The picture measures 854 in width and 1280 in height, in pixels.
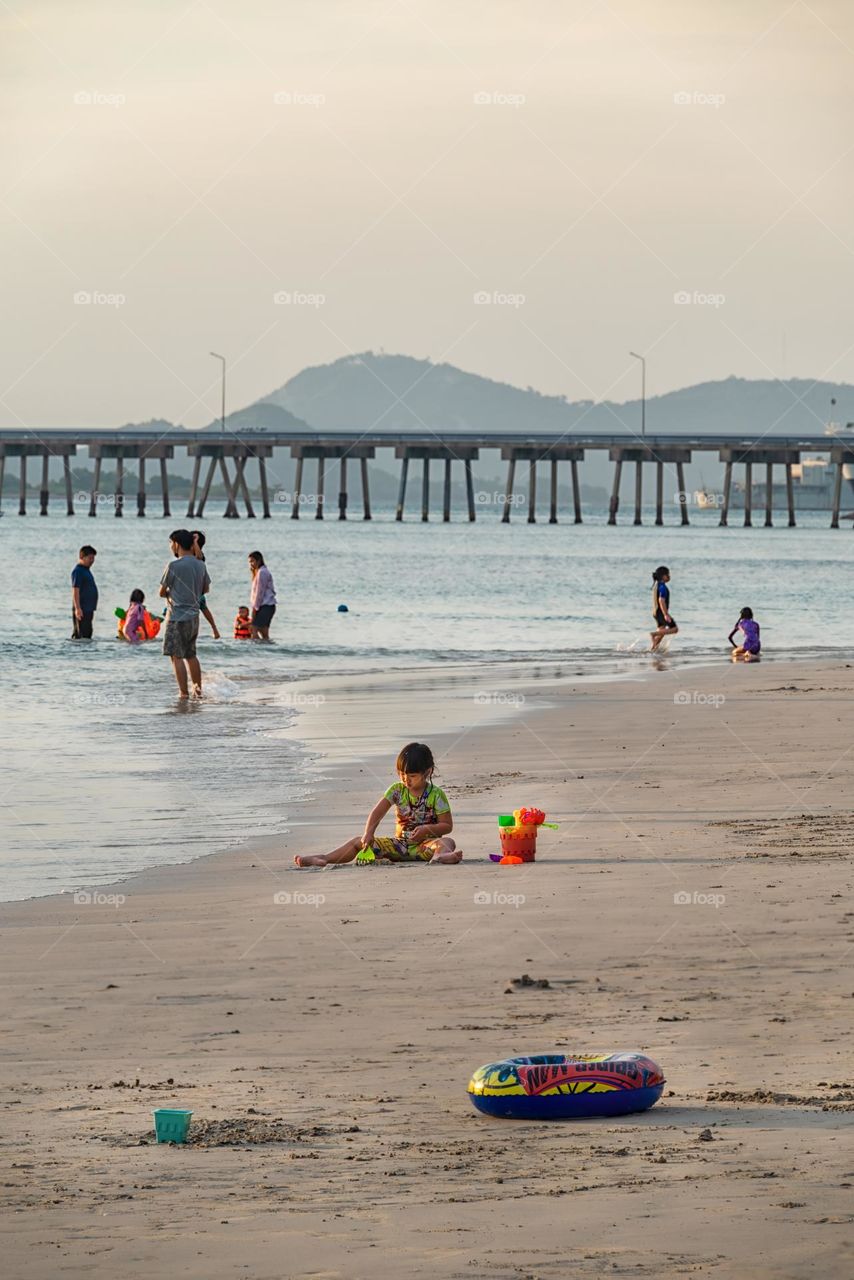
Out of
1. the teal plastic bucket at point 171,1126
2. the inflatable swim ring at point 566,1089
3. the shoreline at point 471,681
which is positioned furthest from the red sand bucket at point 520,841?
the teal plastic bucket at point 171,1126

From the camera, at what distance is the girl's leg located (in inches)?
366

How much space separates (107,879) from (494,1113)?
4.37 meters

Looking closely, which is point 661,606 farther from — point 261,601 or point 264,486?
point 264,486

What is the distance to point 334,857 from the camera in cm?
938

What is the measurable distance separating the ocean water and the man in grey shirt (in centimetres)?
71

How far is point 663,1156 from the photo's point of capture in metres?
4.63

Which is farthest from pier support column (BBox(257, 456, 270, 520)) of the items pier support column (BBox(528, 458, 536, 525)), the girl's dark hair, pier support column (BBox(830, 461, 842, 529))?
the girl's dark hair

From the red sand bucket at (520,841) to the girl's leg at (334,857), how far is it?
82 cm

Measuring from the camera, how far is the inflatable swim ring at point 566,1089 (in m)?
5.02

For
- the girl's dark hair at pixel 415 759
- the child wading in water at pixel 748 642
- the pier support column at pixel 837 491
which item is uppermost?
the pier support column at pixel 837 491

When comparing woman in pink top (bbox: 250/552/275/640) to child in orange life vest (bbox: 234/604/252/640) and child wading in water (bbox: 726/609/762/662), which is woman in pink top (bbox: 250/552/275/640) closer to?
child in orange life vest (bbox: 234/604/252/640)

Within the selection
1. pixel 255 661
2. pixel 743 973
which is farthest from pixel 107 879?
pixel 255 661

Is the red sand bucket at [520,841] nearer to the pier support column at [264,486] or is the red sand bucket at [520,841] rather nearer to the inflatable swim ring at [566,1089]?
the inflatable swim ring at [566,1089]

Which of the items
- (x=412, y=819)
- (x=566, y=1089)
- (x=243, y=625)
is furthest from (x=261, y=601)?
(x=566, y=1089)
